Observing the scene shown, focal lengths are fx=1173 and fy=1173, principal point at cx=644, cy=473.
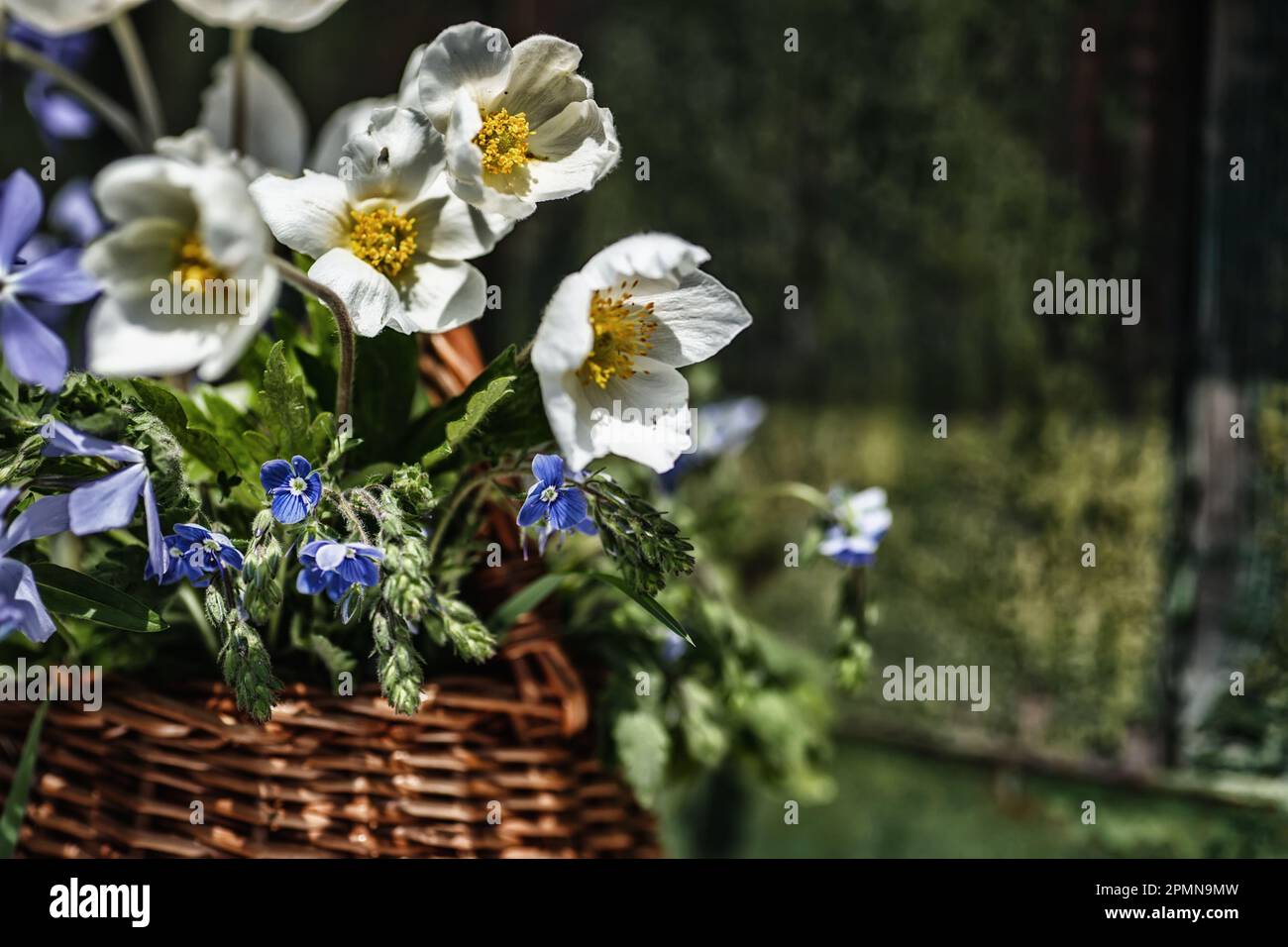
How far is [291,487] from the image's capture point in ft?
2.23

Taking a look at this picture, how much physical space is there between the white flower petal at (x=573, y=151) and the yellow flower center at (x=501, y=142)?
13 millimetres

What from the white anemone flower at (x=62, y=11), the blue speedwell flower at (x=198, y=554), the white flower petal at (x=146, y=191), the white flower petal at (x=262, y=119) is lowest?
the blue speedwell flower at (x=198, y=554)

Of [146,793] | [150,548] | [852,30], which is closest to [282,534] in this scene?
[150,548]

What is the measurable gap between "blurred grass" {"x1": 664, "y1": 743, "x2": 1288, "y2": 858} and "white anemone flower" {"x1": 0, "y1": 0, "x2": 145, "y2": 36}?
0.97 m

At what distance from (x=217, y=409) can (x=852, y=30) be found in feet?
3.10

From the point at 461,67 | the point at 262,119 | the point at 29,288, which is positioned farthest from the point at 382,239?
the point at 262,119

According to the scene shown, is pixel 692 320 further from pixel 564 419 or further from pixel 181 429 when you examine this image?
pixel 181 429

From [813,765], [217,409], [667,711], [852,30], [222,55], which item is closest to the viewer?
[217,409]

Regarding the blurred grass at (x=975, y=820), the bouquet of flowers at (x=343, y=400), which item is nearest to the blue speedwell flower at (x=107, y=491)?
the bouquet of flowers at (x=343, y=400)

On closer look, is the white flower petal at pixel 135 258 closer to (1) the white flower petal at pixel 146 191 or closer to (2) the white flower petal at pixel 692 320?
(1) the white flower petal at pixel 146 191

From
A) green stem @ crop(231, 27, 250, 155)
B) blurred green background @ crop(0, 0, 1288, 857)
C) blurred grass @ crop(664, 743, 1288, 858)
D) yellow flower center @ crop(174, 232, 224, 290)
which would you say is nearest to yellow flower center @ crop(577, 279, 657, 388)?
yellow flower center @ crop(174, 232, 224, 290)

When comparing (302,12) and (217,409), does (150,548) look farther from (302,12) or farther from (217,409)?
(302,12)

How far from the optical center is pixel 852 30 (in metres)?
1.39

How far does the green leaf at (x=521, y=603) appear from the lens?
2.60ft
